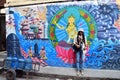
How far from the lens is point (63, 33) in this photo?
15633 millimetres


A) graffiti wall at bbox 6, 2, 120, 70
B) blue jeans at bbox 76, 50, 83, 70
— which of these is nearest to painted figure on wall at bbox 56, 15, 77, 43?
graffiti wall at bbox 6, 2, 120, 70

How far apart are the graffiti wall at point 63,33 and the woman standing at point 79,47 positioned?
26 centimetres

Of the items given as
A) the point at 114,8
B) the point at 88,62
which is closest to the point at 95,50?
the point at 88,62

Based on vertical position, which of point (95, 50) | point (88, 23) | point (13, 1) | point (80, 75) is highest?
point (13, 1)

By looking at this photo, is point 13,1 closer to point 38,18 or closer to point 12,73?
point 38,18

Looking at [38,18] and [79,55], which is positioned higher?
[38,18]

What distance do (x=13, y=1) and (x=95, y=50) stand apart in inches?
205

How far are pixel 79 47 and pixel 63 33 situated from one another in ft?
3.53

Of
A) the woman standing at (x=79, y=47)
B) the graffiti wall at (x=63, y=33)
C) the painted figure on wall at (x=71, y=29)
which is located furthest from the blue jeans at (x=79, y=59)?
the painted figure on wall at (x=71, y=29)

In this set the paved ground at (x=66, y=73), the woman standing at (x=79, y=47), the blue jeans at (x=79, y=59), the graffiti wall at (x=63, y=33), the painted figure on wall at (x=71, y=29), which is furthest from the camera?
the painted figure on wall at (x=71, y=29)

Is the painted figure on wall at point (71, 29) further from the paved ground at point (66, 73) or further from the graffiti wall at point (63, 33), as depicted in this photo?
the paved ground at point (66, 73)

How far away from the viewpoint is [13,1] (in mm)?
18062

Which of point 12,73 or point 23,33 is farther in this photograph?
point 23,33

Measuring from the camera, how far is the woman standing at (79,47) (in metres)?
14.9
